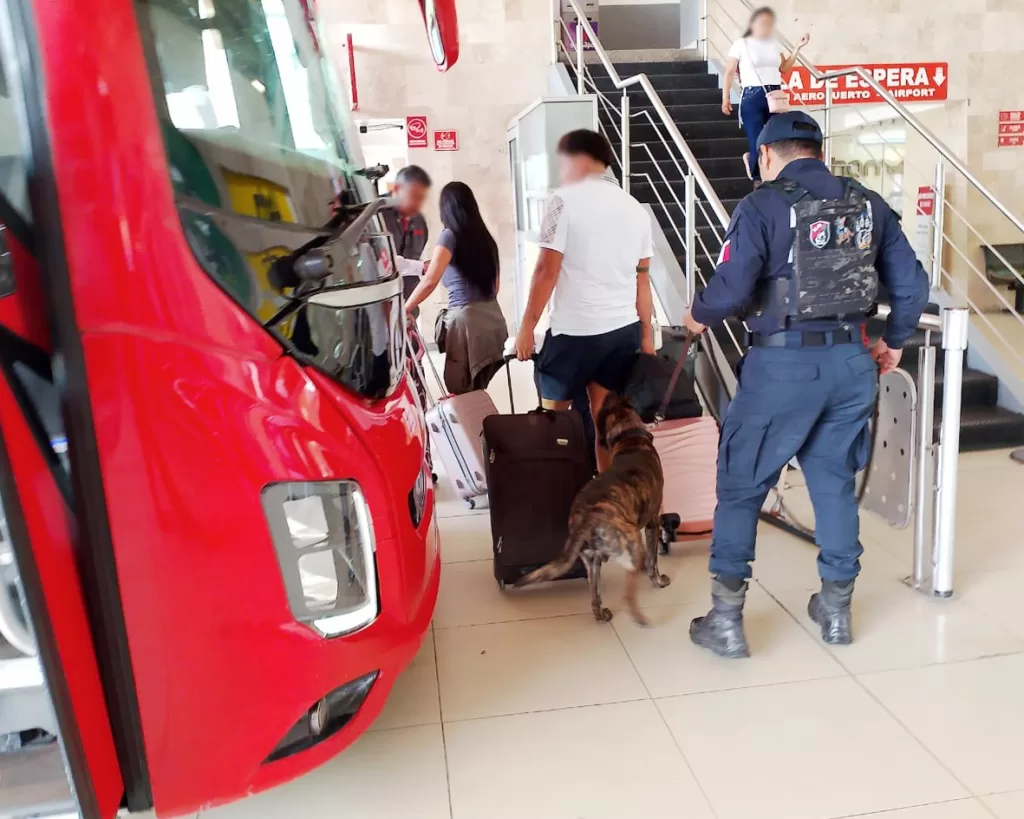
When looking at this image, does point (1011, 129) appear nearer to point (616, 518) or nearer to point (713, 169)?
point (713, 169)

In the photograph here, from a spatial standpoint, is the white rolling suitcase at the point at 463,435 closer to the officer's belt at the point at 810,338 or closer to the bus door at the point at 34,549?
the officer's belt at the point at 810,338

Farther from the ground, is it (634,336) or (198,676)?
(634,336)

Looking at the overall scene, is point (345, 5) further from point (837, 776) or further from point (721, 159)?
point (837, 776)

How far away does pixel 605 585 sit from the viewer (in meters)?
3.07

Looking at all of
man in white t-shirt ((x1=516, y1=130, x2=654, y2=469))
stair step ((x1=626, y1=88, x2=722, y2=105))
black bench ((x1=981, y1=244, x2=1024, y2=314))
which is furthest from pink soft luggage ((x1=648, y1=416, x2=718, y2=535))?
black bench ((x1=981, y1=244, x2=1024, y2=314))

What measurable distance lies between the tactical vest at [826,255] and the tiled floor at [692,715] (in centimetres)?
106

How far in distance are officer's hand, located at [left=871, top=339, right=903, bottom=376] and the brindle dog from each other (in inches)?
31.5

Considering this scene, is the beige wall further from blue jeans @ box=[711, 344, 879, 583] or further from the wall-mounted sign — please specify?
blue jeans @ box=[711, 344, 879, 583]

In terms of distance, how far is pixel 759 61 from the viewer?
5.21m

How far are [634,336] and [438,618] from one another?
1.27m

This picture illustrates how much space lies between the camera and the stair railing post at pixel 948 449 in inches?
104

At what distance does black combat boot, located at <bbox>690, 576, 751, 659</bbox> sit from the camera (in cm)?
253

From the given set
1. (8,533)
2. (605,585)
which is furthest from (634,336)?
(8,533)

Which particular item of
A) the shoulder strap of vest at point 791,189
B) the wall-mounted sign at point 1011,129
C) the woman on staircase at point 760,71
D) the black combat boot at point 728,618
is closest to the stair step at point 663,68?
the woman on staircase at point 760,71
